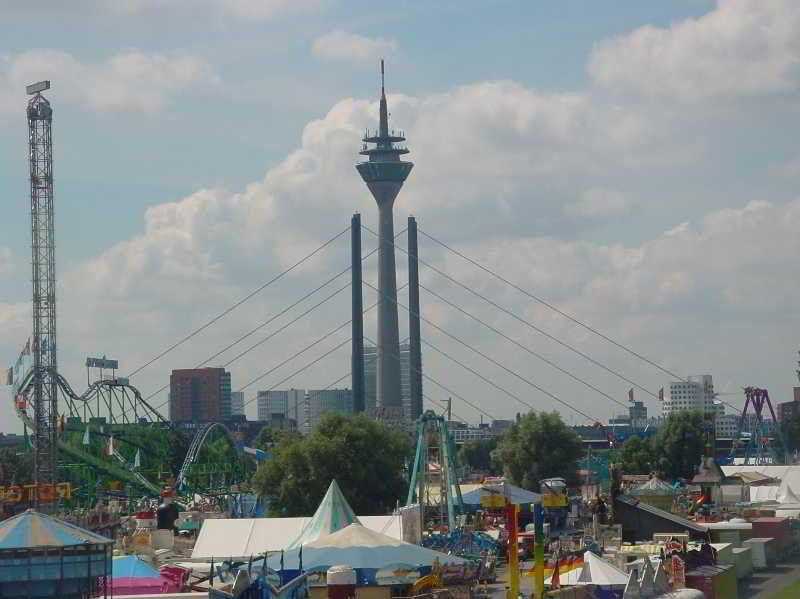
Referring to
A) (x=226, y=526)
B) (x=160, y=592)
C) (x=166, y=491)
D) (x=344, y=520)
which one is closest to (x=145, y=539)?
(x=226, y=526)

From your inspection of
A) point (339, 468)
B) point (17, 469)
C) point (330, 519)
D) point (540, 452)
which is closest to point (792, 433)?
point (540, 452)

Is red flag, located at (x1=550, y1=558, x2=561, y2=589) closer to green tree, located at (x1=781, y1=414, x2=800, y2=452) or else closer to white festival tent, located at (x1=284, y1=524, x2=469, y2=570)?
white festival tent, located at (x1=284, y1=524, x2=469, y2=570)

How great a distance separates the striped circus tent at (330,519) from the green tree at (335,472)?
80.5 ft

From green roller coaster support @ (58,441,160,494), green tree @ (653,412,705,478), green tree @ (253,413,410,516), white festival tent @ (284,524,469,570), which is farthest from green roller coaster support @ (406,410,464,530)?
green tree @ (653,412,705,478)

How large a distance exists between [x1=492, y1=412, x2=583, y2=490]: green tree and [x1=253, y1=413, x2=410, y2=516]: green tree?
2574cm

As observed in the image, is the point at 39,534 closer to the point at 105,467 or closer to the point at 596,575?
the point at 596,575

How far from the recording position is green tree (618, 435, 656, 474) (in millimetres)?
102688

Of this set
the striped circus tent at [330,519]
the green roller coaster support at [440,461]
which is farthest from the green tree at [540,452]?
the striped circus tent at [330,519]

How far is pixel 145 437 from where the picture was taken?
111 meters

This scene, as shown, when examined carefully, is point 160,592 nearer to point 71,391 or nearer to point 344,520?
point 344,520

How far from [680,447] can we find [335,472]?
42.9 m

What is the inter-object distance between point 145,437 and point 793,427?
2624 inches

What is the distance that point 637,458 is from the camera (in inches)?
4090

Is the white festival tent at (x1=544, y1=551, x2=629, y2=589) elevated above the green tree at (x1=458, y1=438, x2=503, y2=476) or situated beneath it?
situated beneath
